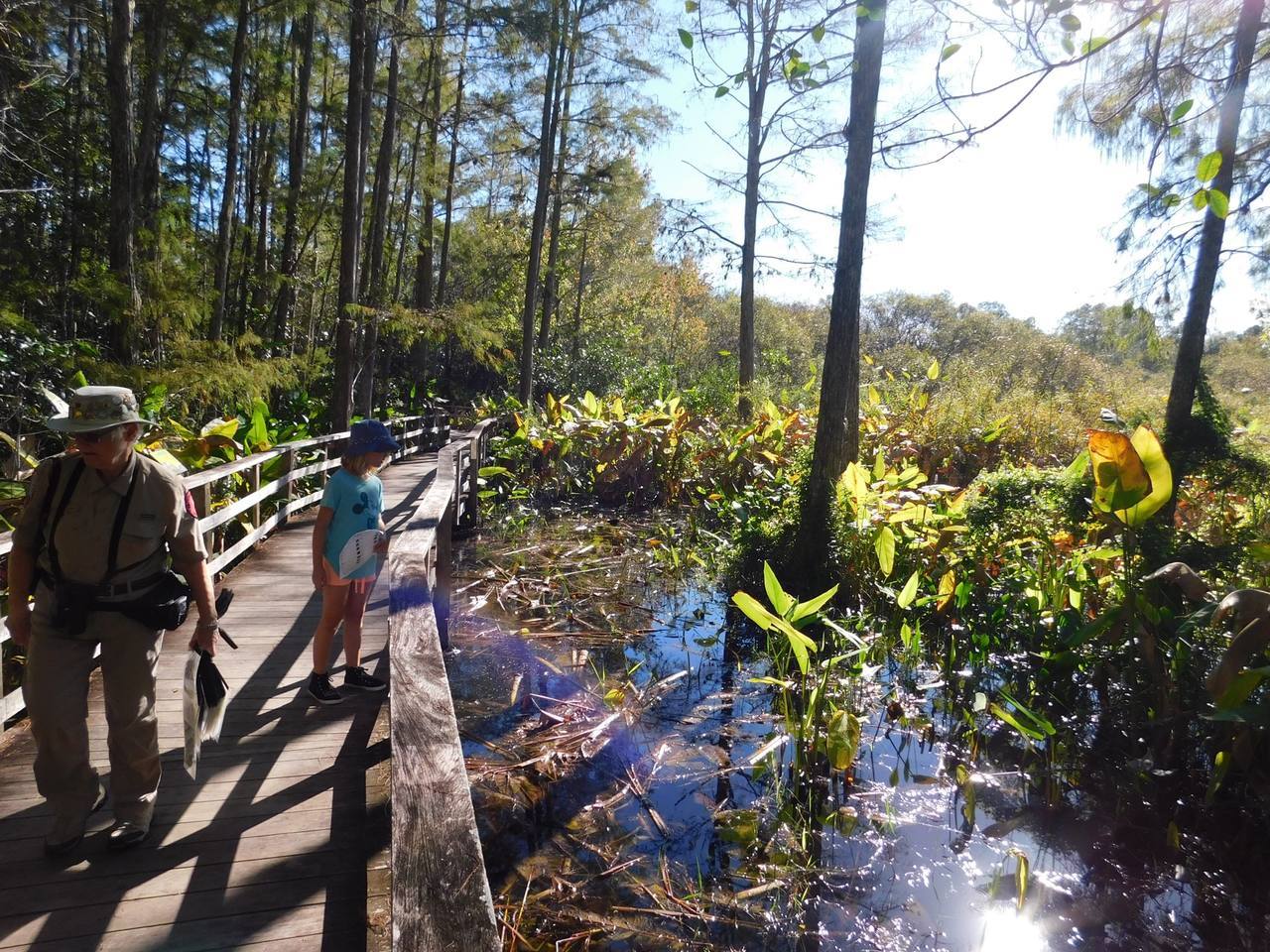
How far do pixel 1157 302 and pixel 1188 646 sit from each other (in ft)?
12.7

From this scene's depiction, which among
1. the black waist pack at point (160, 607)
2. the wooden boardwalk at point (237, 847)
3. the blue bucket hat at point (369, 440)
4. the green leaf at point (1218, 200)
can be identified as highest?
the green leaf at point (1218, 200)

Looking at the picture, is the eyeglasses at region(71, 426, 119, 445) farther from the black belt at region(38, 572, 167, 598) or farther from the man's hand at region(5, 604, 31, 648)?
the man's hand at region(5, 604, 31, 648)

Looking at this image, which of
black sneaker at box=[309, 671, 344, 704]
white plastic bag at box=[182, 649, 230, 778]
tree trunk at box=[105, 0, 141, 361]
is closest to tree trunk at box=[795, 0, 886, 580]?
black sneaker at box=[309, 671, 344, 704]

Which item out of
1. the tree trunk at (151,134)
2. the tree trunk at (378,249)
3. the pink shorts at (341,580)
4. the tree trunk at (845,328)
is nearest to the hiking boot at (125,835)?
the pink shorts at (341,580)

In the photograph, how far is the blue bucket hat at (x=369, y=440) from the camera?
11.7ft

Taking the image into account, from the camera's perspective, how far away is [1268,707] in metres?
3.32

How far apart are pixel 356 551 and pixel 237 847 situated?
4.63ft

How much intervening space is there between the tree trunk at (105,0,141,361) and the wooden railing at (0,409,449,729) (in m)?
2.65

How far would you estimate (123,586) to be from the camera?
7.83 ft

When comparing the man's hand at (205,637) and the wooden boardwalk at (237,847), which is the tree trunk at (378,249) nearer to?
the wooden boardwalk at (237,847)

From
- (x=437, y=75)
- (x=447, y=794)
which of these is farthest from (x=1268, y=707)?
(x=437, y=75)

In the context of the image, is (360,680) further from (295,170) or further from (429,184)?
(429,184)

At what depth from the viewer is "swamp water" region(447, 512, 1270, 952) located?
123 inches

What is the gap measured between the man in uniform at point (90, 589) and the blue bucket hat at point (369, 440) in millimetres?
1110
